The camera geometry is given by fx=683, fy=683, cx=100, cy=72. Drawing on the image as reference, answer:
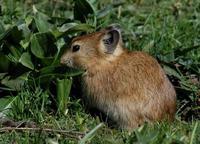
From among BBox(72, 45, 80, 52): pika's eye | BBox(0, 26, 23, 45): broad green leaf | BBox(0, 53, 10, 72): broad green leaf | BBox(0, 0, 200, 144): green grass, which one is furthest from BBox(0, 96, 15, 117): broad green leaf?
BBox(72, 45, 80, 52): pika's eye

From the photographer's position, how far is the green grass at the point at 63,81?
5.57 m

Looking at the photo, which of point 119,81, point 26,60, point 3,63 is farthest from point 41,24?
point 119,81

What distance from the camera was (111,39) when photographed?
623cm

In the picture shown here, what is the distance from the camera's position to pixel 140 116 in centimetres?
610

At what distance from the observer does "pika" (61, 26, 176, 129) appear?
20.0ft

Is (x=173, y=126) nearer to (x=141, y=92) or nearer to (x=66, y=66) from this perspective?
(x=141, y=92)

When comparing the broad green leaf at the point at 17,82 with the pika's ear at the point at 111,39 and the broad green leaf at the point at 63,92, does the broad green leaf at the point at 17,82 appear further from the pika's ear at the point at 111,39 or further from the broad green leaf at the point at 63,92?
the pika's ear at the point at 111,39

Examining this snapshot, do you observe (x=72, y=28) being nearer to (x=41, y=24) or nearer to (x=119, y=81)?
(x=41, y=24)

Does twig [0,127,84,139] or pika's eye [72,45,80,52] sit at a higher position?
pika's eye [72,45,80,52]

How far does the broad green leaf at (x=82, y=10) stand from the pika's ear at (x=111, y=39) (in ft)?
2.11

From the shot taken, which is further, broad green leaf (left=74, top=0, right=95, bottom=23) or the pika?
broad green leaf (left=74, top=0, right=95, bottom=23)

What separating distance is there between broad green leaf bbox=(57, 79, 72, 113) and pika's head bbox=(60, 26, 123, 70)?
199 millimetres

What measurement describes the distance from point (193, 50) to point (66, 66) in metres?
1.66

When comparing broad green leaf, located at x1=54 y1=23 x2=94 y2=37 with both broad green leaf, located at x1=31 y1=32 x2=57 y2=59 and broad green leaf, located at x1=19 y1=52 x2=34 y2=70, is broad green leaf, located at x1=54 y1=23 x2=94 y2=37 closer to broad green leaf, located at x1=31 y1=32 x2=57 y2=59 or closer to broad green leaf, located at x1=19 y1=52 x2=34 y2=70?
broad green leaf, located at x1=31 y1=32 x2=57 y2=59
